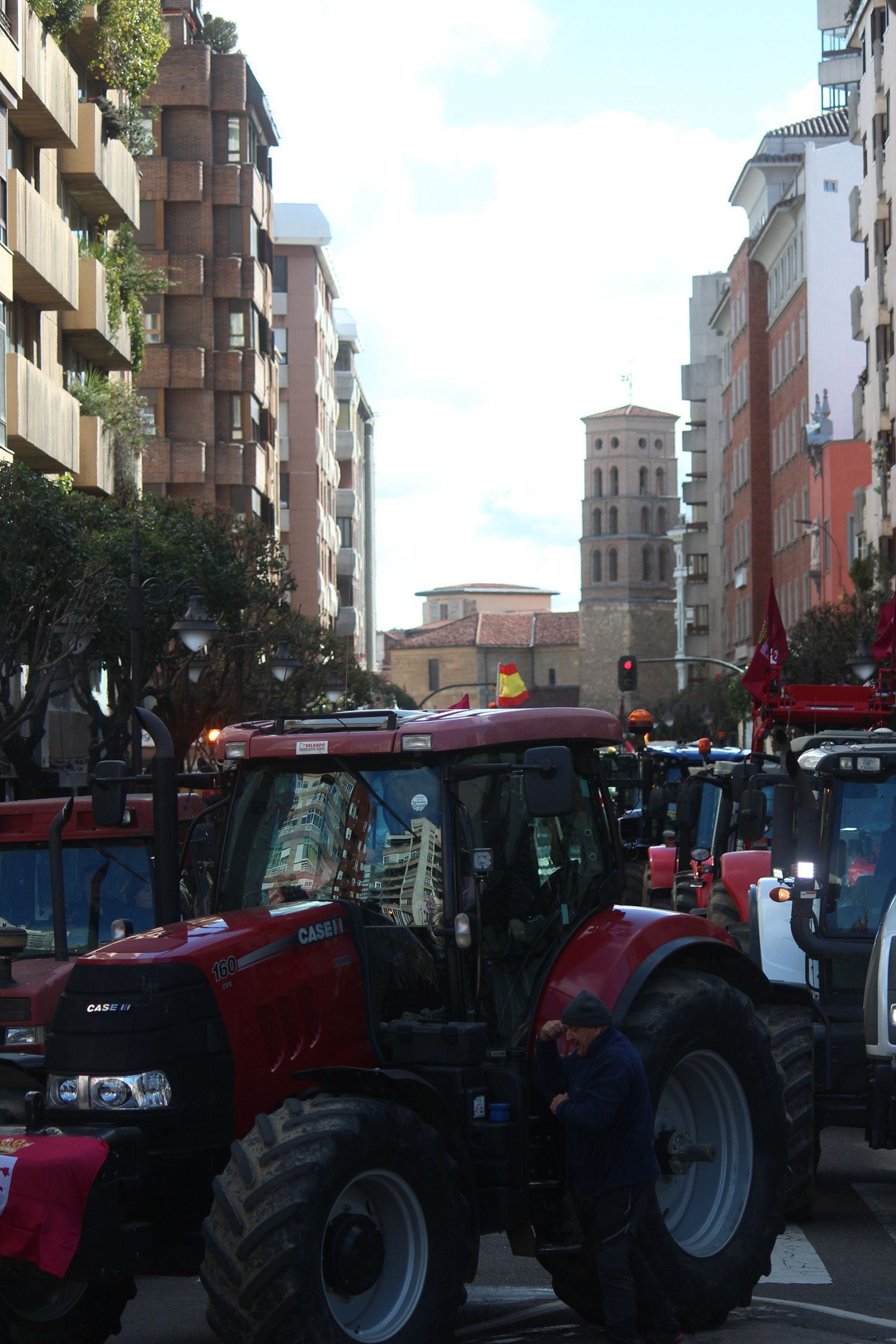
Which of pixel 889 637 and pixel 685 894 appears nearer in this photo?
pixel 685 894

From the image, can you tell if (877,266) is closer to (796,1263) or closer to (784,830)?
(784,830)

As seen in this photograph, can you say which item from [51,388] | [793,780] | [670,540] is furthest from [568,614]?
[793,780]

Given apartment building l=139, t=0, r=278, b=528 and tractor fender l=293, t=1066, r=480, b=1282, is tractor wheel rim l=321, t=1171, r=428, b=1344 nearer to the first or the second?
tractor fender l=293, t=1066, r=480, b=1282

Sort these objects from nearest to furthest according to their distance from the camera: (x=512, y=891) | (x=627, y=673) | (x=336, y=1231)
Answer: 1. (x=336, y=1231)
2. (x=512, y=891)
3. (x=627, y=673)

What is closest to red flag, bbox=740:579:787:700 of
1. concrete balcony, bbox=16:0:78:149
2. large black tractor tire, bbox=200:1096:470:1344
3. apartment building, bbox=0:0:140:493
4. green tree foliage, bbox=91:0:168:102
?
apartment building, bbox=0:0:140:493

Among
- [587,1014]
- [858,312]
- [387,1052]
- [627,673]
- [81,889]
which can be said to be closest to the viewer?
[587,1014]

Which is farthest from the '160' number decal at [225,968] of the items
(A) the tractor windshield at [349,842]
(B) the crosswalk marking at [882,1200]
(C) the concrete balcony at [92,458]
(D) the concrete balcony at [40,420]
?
(C) the concrete balcony at [92,458]

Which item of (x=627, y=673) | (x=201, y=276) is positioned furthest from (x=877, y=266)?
(x=201, y=276)

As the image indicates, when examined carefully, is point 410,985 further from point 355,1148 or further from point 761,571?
point 761,571

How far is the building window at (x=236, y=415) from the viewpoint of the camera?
2507 inches

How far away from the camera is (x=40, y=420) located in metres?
33.0

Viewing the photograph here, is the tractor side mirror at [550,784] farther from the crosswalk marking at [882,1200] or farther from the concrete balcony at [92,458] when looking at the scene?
the concrete balcony at [92,458]

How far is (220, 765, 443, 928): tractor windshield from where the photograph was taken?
722 centimetres

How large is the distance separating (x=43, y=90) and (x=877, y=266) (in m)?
26.8
